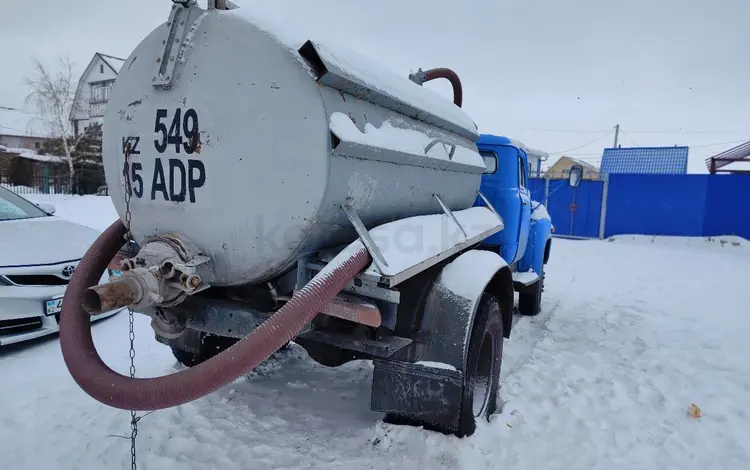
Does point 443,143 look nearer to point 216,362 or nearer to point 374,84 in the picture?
point 374,84

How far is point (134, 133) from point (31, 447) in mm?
2188

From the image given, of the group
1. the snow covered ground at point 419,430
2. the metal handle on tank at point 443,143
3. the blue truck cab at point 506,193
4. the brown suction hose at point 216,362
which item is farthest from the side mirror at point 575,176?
the brown suction hose at point 216,362

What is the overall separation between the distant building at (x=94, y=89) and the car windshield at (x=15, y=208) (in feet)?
90.6

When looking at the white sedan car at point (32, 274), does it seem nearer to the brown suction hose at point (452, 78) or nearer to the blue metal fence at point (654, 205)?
the brown suction hose at point (452, 78)

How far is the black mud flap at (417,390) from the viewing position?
2.72 m

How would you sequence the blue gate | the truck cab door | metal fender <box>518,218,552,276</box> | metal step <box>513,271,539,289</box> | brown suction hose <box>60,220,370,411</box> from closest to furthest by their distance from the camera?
1. brown suction hose <box>60,220,370,411</box>
2. the truck cab door
3. metal step <box>513,271,539,289</box>
4. metal fender <box>518,218,552,276</box>
5. the blue gate

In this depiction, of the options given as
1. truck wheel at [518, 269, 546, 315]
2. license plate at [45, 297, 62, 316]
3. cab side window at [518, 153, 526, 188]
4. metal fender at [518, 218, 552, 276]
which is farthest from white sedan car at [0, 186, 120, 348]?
truck wheel at [518, 269, 546, 315]

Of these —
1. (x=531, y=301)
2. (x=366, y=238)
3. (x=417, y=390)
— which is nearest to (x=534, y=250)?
(x=531, y=301)

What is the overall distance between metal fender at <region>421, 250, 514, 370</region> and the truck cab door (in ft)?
7.16

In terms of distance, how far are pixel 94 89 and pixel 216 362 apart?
41.7 metres

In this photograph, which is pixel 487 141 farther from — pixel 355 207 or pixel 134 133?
pixel 134 133

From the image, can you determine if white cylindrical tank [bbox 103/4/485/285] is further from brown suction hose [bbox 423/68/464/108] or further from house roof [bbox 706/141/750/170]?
house roof [bbox 706/141/750/170]

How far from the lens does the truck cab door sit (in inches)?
208

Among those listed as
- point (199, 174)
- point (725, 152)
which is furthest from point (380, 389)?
point (725, 152)
